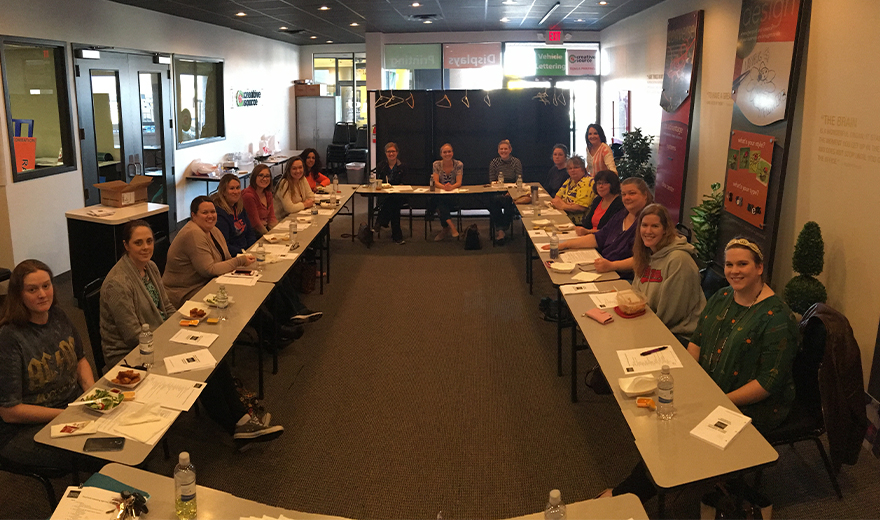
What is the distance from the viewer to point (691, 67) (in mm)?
7488

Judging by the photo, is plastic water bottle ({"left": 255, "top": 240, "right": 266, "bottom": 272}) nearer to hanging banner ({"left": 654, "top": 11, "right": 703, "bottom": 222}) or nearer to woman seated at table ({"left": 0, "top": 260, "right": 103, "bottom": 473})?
woman seated at table ({"left": 0, "top": 260, "right": 103, "bottom": 473})

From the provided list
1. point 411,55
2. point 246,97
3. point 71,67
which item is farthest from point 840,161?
point 246,97

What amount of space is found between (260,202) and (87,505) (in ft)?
15.0

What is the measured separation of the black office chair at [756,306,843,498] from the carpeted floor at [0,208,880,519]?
1.25ft

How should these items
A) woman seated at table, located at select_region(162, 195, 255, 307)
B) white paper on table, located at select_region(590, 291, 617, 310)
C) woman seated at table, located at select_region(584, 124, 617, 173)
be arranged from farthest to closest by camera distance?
woman seated at table, located at select_region(584, 124, 617, 173) → woman seated at table, located at select_region(162, 195, 255, 307) → white paper on table, located at select_region(590, 291, 617, 310)

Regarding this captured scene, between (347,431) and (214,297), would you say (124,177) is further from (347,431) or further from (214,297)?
(347,431)

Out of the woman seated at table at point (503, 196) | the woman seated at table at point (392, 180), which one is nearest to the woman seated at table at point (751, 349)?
the woman seated at table at point (503, 196)

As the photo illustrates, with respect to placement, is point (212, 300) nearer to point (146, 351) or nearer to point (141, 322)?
point (141, 322)

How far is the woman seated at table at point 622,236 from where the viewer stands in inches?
185

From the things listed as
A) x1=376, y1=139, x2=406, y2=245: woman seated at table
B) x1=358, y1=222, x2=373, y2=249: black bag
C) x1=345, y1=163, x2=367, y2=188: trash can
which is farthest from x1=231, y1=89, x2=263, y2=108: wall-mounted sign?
x1=358, y1=222, x2=373, y2=249: black bag

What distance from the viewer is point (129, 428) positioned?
2602mm

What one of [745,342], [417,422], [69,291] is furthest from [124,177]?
[745,342]

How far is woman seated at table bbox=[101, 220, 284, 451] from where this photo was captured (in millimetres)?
3555

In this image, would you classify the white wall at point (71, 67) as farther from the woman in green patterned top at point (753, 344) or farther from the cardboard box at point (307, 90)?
the woman in green patterned top at point (753, 344)
